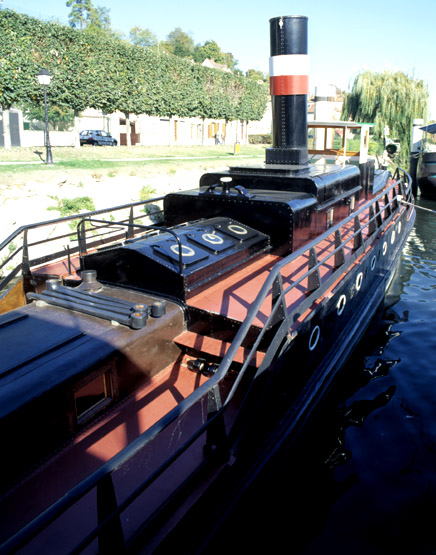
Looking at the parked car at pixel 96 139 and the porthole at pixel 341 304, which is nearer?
the porthole at pixel 341 304

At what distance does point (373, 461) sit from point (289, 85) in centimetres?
612

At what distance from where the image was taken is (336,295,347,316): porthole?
5.77 m

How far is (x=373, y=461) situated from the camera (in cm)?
533

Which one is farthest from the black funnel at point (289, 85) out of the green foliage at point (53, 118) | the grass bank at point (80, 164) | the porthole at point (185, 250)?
the green foliage at point (53, 118)

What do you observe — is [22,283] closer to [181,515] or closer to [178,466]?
[178,466]

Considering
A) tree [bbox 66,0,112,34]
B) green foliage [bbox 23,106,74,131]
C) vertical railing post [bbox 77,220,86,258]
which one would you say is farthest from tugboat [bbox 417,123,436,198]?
tree [bbox 66,0,112,34]

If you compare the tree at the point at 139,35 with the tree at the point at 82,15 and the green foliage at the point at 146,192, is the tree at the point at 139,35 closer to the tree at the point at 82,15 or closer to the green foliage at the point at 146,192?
the tree at the point at 82,15

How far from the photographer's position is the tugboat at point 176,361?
2.95 meters

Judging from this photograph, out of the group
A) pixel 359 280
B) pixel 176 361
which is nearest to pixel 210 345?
pixel 176 361

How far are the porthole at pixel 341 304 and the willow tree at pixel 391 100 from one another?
25713 mm

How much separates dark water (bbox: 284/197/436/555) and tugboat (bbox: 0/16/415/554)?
2.42 ft

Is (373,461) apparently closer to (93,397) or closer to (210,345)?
(210,345)

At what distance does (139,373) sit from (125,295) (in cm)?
120

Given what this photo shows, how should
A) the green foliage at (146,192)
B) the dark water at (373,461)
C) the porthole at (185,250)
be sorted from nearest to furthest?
1. the dark water at (373,461)
2. the porthole at (185,250)
3. the green foliage at (146,192)
